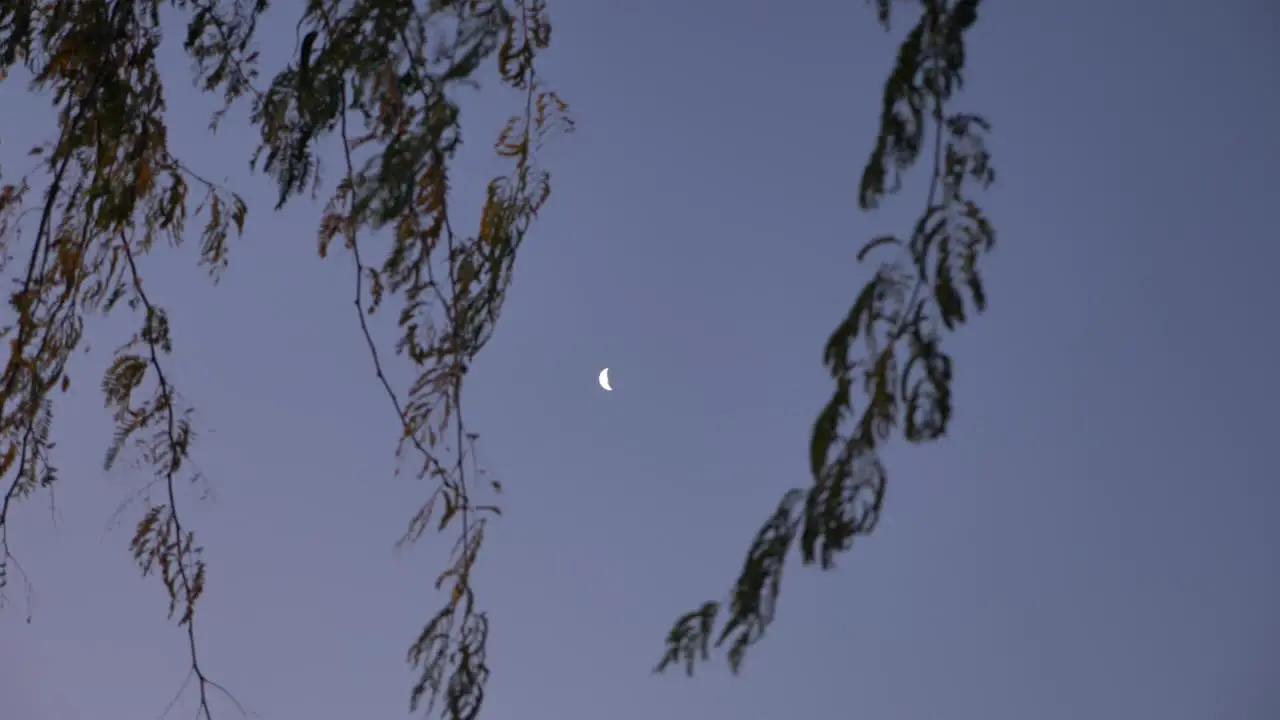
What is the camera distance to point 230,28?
70.2 inches

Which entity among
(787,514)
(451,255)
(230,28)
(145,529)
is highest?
(230,28)

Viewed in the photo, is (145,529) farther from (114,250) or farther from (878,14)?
(878,14)

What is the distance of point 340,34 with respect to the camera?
58.0 inches

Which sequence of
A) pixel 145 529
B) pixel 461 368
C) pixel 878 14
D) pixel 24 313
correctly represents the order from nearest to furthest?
pixel 878 14, pixel 461 368, pixel 24 313, pixel 145 529

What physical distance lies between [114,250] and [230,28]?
0.30 metres

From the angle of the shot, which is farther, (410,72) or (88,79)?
(88,79)

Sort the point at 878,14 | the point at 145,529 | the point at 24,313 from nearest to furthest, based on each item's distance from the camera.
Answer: the point at 878,14, the point at 24,313, the point at 145,529

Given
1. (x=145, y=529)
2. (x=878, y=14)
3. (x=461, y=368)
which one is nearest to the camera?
(x=878, y=14)

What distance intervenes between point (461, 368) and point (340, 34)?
33 centimetres

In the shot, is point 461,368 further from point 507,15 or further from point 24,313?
point 24,313

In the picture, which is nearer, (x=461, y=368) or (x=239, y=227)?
(x=461, y=368)

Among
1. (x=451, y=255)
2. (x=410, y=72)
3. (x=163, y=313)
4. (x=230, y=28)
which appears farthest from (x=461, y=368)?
(x=230, y=28)

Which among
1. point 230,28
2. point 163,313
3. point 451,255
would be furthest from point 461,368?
point 230,28

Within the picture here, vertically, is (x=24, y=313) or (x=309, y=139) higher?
(x=309, y=139)
